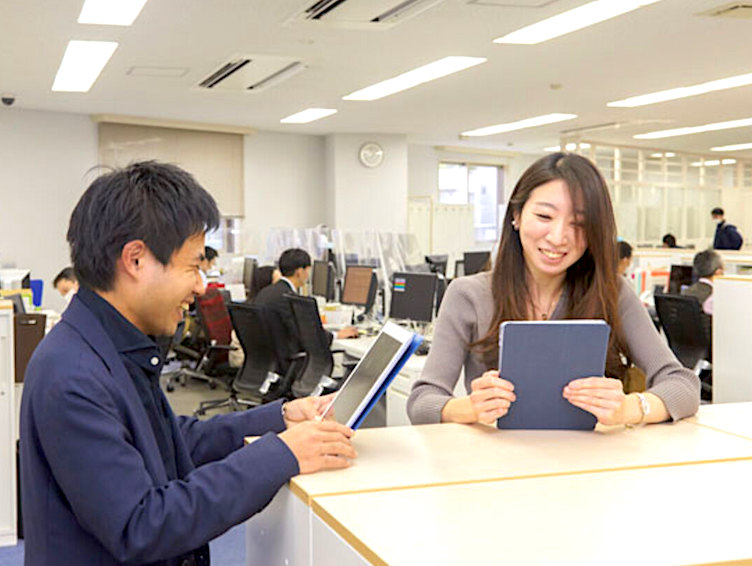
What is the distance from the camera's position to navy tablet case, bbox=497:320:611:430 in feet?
5.27

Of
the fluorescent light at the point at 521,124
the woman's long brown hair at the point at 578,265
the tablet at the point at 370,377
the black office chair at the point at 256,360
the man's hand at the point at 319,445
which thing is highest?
the fluorescent light at the point at 521,124

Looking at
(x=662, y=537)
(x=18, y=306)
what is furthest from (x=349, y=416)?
(x=18, y=306)

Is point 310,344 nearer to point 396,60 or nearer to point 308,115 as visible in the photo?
point 396,60

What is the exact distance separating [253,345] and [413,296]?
1.17 meters

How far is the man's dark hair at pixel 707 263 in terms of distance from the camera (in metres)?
6.13

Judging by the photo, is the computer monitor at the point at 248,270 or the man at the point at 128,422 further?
the computer monitor at the point at 248,270

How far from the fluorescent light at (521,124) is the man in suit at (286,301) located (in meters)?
5.77

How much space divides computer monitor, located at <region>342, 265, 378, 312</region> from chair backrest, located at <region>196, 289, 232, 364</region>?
967 mm

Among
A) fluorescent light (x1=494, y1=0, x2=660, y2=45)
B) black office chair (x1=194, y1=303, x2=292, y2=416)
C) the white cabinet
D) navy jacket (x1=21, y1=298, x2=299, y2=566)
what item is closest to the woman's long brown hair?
navy jacket (x1=21, y1=298, x2=299, y2=566)

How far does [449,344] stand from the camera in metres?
2.05

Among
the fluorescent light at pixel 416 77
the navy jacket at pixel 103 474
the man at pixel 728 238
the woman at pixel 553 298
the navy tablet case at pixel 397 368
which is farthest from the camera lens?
the man at pixel 728 238

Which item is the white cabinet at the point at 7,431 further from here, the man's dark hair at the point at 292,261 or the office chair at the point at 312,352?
the man's dark hair at the point at 292,261

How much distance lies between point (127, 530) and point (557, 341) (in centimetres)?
86

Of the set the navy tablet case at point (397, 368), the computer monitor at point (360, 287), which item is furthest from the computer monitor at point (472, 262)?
the navy tablet case at point (397, 368)
